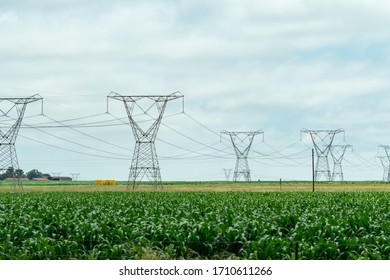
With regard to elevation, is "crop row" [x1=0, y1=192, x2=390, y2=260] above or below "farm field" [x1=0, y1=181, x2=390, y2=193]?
below

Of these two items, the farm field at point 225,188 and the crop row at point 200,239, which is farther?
the farm field at point 225,188

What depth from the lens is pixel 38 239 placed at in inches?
790

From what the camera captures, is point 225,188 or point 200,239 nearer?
point 200,239

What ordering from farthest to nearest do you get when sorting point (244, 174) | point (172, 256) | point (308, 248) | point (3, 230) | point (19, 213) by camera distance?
point (244, 174) → point (19, 213) → point (3, 230) → point (172, 256) → point (308, 248)

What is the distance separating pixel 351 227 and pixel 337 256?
465cm

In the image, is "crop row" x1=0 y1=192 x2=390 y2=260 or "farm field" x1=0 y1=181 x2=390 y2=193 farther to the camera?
"farm field" x1=0 y1=181 x2=390 y2=193

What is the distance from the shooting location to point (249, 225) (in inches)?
894

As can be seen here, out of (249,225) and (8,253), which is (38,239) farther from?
(249,225)

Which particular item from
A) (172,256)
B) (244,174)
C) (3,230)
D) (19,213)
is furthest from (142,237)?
(244,174)

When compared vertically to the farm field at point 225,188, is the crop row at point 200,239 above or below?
below

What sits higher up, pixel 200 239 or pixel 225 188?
pixel 225 188

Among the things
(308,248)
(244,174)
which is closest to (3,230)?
(308,248)
